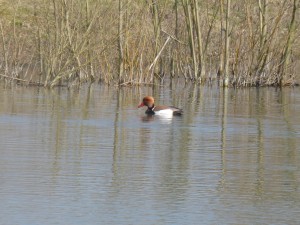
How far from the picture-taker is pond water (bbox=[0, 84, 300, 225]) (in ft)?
32.6

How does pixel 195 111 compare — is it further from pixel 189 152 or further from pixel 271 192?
pixel 271 192

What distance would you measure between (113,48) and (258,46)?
447 centimetres

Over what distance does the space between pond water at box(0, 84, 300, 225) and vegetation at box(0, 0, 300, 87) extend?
654 cm

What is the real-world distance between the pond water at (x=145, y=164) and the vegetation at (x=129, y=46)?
6.54 meters

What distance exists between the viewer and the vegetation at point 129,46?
96.1ft

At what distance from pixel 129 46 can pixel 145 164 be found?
59.2 ft

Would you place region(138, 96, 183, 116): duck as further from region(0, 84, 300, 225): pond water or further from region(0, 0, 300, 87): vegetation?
region(0, 0, 300, 87): vegetation

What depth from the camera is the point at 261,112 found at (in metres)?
21.7

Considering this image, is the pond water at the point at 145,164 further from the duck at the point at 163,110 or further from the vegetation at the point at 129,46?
the vegetation at the point at 129,46

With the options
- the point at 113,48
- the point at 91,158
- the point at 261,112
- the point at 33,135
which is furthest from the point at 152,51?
the point at 91,158

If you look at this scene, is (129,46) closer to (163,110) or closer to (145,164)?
(163,110)

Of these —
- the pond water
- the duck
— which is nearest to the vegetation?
the pond water

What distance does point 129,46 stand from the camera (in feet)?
101

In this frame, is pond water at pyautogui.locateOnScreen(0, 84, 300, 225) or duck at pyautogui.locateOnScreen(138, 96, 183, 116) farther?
duck at pyautogui.locateOnScreen(138, 96, 183, 116)
